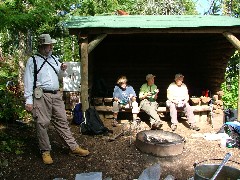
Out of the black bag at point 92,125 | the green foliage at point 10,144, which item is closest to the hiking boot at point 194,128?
the black bag at point 92,125

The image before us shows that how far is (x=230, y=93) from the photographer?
37.6 ft

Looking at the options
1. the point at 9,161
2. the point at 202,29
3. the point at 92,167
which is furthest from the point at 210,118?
the point at 9,161

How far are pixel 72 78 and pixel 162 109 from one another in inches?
129

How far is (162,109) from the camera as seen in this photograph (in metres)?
8.03

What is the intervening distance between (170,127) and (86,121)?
2376mm

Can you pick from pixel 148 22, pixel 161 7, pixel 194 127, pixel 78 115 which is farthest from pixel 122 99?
pixel 161 7

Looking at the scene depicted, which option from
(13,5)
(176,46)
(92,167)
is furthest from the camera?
(176,46)

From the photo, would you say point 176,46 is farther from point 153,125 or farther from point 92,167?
point 92,167

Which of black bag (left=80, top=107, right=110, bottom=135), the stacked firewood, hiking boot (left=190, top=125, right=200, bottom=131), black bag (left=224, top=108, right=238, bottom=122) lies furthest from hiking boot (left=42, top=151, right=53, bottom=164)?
the stacked firewood

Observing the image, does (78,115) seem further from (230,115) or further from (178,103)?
(230,115)

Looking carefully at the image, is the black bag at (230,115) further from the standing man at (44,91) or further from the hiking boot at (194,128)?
the standing man at (44,91)

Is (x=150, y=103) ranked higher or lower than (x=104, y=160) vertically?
higher

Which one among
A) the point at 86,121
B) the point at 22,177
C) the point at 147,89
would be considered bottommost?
the point at 22,177

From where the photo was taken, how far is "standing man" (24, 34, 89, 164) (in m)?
4.82
